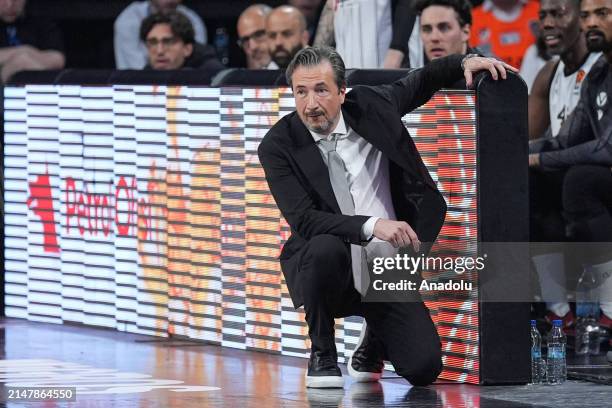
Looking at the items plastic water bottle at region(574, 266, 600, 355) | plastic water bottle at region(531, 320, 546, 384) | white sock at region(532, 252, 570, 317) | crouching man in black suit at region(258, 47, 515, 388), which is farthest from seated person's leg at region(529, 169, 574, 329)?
crouching man in black suit at region(258, 47, 515, 388)

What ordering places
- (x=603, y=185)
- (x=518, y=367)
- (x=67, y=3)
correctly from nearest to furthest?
(x=518, y=367) < (x=603, y=185) < (x=67, y=3)

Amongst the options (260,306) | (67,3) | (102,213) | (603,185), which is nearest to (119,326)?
(102,213)

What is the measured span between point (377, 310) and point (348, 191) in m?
0.53

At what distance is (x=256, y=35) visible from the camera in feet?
36.9

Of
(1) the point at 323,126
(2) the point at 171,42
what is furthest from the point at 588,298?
(2) the point at 171,42

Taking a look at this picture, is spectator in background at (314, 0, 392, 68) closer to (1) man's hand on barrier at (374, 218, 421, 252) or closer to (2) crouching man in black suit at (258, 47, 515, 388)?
(2) crouching man in black suit at (258, 47, 515, 388)

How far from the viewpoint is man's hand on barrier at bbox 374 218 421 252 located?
6.86 metres

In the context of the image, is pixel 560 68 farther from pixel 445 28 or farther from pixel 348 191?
pixel 348 191

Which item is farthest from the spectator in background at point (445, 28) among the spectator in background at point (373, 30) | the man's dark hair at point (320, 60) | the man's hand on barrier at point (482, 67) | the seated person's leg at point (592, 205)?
the man's dark hair at point (320, 60)

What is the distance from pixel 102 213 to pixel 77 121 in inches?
22.2

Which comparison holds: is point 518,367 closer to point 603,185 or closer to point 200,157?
point 603,185

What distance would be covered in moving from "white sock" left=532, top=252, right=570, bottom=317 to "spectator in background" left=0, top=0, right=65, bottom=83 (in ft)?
12.4

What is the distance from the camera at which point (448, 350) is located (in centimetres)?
744

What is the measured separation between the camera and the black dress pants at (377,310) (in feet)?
23.1
